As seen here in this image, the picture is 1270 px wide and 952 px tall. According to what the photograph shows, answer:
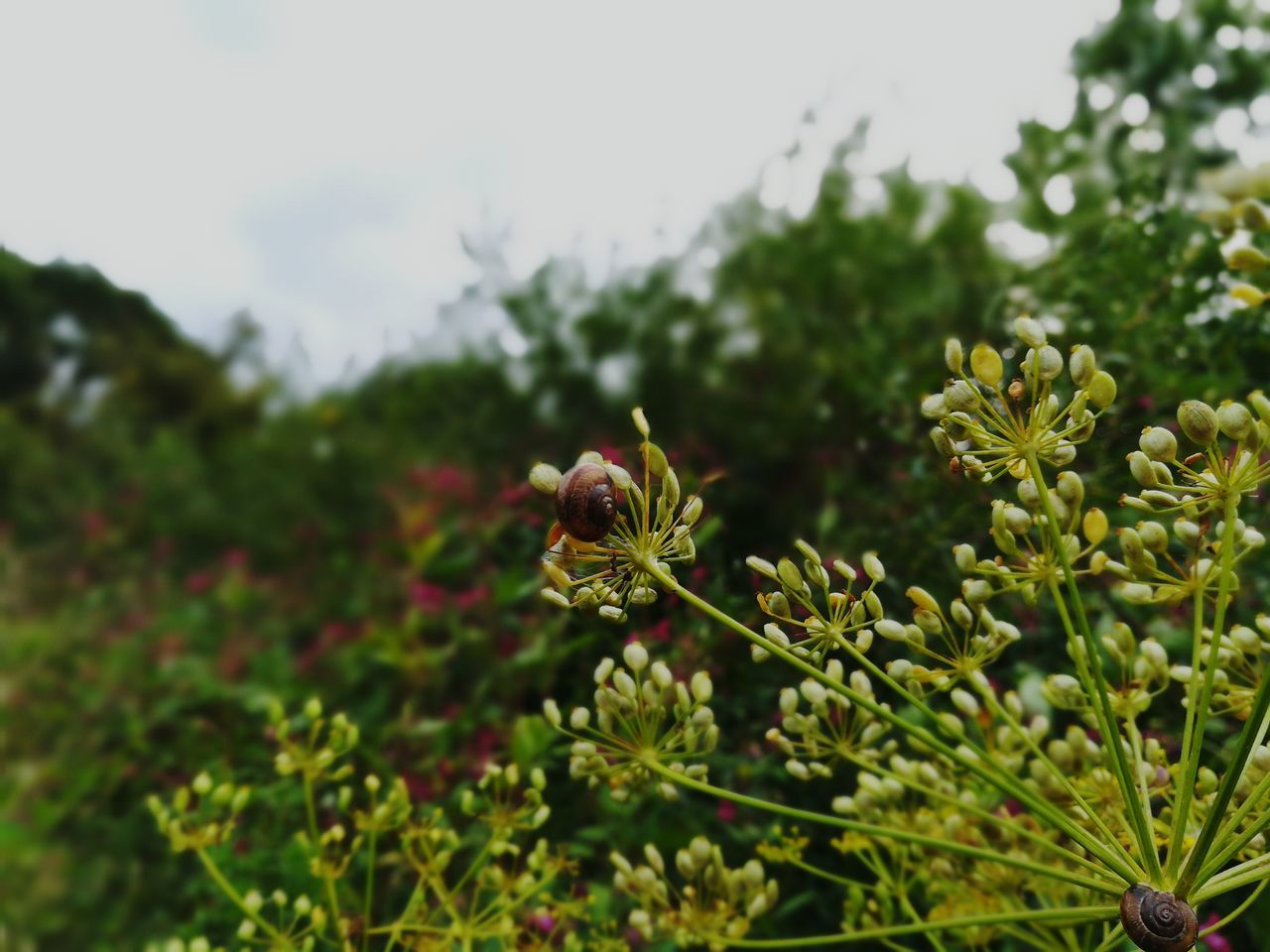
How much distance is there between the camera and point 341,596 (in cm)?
258

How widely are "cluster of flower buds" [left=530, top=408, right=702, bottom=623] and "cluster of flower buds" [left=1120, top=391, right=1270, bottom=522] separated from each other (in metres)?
0.30

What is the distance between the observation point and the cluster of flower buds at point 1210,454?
21.4 inches

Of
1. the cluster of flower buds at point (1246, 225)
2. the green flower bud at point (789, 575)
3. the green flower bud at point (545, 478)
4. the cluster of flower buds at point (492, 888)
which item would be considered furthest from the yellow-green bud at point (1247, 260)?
the cluster of flower buds at point (492, 888)

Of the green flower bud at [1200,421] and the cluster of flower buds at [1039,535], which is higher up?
the green flower bud at [1200,421]

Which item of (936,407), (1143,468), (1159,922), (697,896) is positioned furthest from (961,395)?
(697,896)

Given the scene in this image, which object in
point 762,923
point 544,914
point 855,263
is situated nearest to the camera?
point 544,914

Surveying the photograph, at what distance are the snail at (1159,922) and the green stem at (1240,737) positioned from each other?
0.07 feet

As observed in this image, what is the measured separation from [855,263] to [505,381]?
0.91 m

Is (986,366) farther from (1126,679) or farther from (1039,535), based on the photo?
(1126,679)

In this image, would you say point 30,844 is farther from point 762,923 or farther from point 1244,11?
point 1244,11

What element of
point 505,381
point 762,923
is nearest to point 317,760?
point 762,923

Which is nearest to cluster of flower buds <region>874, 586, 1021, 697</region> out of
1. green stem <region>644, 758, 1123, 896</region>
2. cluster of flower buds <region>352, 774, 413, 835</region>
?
green stem <region>644, 758, 1123, 896</region>

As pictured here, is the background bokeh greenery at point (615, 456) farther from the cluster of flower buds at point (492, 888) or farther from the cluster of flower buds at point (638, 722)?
the cluster of flower buds at point (638, 722)

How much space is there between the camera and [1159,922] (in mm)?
527
